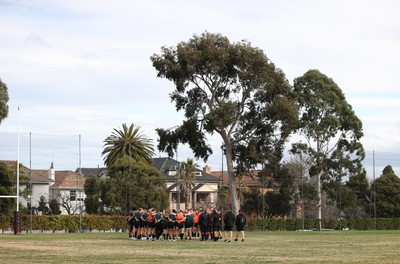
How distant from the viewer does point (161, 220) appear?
45000 millimetres

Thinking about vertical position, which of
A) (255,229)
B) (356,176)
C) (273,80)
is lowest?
(255,229)

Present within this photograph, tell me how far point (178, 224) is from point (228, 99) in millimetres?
21922

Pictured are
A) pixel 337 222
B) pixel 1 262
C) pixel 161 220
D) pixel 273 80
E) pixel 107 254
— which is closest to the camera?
pixel 1 262

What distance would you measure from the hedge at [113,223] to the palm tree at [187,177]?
3694 centimetres

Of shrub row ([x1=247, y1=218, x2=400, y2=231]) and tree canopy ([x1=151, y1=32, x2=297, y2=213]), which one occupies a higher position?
tree canopy ([x1=151, y1=32, x2=297, y2=213])

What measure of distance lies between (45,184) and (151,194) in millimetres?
32064

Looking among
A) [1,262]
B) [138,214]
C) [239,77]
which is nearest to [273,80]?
[239,77]

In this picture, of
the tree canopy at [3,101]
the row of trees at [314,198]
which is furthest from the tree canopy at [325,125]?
the tree canopy at [3,101]

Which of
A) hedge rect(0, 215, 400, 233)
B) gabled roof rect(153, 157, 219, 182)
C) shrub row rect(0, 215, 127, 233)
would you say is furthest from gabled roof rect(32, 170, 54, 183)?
hedge rect(0, 215, 400, 233)

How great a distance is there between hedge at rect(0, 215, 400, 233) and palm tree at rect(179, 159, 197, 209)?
1454 inches

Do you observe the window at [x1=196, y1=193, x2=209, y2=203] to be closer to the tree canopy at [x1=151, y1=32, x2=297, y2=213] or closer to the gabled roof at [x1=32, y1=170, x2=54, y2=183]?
the gabled roof at [x1=32, y1=170, x2=54, y2=183]

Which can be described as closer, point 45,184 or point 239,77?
point 239,77

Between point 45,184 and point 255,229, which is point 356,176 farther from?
point 45,184

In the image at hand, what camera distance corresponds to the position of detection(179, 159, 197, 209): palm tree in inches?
4114
